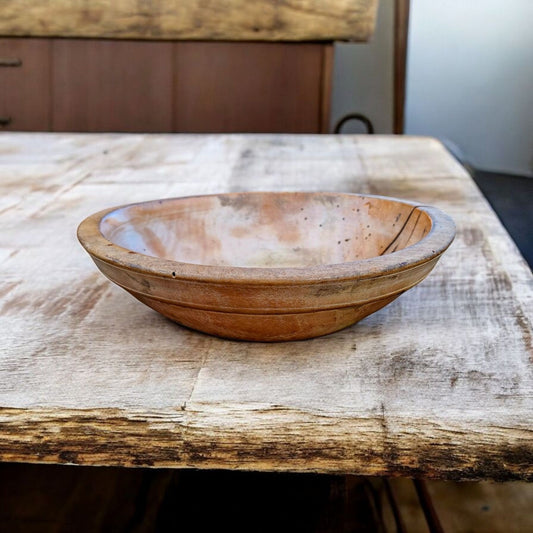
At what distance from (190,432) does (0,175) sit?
0.97 metres

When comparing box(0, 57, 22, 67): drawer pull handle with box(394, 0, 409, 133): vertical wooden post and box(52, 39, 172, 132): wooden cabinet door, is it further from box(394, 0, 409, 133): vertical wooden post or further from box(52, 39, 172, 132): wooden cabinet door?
box(394, 0, 409, 133): vertical wooden post

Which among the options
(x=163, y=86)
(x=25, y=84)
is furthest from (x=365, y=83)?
(x=25, y=84)

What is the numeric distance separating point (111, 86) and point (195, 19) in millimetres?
390

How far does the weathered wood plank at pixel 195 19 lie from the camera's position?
2410 millimetres

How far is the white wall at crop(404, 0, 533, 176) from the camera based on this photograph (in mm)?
3617

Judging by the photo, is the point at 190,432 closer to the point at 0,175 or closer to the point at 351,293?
the point at 351,293

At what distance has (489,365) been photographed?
55cm

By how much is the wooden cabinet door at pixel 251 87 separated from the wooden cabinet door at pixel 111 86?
56mm

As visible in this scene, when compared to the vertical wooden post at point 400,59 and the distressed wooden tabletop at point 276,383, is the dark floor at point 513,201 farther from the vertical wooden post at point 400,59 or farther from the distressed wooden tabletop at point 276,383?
the distressed wooden tabletop at point 276,383

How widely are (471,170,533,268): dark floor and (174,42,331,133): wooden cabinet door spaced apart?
2.86 ft

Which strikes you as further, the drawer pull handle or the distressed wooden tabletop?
the drawer pull handle

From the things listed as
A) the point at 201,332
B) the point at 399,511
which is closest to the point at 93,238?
the point at 201,332

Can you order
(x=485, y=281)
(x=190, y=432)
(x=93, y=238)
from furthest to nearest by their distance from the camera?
(x=485, y=281), (x=93, y=238), (x=190, y=432)

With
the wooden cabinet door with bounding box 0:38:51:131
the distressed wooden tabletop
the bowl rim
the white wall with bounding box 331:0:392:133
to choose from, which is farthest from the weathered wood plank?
the bowl rim
